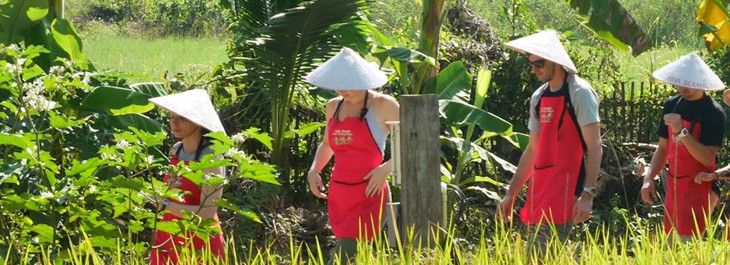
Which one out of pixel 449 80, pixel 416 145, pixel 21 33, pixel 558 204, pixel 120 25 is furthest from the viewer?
pixel 120 25

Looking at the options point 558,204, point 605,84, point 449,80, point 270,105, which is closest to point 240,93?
point 270,105

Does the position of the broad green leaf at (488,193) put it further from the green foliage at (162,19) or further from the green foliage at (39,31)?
the green foliage at (162,19)

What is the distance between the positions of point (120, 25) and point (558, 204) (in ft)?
68.0

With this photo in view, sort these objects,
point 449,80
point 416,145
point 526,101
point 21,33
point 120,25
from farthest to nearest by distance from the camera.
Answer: point 120,25 < point 526,101 < point 449,80 < point 21,33 < point 416,145

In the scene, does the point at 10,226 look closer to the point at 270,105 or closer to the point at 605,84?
the point at 270,105

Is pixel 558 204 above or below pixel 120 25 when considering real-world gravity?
above

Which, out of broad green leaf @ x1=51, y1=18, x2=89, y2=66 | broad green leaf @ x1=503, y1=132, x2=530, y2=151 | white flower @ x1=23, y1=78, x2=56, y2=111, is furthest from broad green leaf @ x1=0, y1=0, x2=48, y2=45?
white flower @ x1=23, y1=78, x2=56, y2=111

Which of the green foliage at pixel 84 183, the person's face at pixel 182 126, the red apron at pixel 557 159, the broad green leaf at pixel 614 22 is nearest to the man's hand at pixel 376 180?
the red apron at pixel 557 159

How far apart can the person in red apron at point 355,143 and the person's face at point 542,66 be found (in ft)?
2.18

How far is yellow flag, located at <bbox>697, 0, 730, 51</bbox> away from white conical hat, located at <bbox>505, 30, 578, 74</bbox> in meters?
4.29

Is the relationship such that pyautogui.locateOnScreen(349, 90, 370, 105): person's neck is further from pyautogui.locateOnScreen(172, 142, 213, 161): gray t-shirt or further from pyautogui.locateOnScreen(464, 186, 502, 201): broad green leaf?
pyautogui.locateOnScreen(464, 186, 502, 201): broad green leaf

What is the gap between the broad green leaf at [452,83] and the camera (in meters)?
9.16

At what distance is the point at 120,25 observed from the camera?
26062mm

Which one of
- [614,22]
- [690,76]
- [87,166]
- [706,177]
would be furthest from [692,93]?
[87,166]
